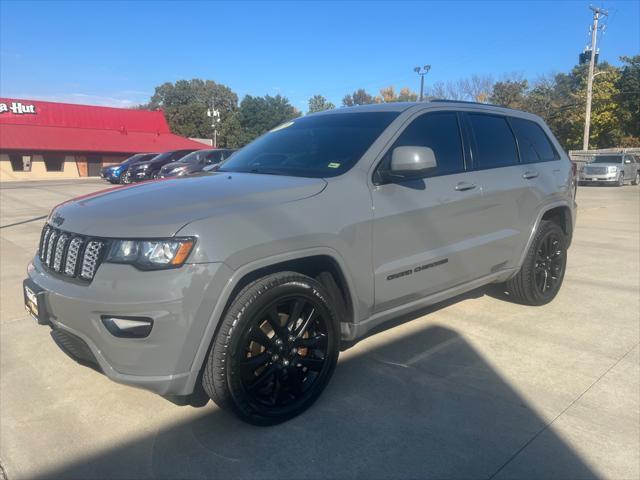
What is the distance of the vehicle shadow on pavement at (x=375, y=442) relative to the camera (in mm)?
2617

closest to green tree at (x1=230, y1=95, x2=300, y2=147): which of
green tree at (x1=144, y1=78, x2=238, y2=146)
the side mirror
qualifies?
green tree at (x1=144, y1=78, x2=238, y2=146)

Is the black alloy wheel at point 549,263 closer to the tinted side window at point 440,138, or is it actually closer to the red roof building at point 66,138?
the tinted side window at point 440,138

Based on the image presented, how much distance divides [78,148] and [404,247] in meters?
41.0

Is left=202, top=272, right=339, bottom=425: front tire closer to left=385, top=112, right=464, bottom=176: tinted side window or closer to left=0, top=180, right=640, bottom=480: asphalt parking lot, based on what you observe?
left=0, top=180, right=640, bottom=480: asphalt parking lot

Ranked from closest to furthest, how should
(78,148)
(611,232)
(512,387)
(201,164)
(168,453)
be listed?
(168,453), (512,387), (611,232), (201,164), (78,148)

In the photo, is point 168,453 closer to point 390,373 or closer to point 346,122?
point 390,373

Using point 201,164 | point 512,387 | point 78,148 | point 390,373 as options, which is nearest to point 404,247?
point 390,373

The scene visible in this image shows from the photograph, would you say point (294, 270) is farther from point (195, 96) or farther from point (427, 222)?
point (195, 96)

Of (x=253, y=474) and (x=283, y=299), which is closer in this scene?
(x=253, y=474)

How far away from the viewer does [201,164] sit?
21.3 m

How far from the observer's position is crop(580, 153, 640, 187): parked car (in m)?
24.9

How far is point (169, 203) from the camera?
9.27 ft

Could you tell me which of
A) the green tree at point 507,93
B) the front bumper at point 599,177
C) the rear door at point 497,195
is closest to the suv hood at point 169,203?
the rear door at point 497,195

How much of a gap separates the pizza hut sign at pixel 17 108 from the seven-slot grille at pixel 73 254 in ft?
142
